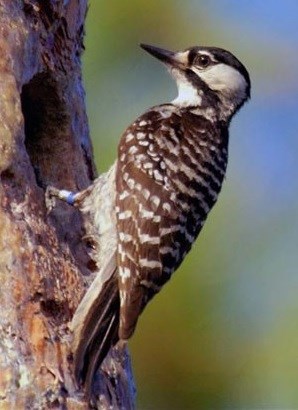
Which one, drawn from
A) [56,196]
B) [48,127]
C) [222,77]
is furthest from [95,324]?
[222,77]

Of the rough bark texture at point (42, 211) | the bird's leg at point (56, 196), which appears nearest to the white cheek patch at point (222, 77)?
the rough bark texture at point (42, 211)

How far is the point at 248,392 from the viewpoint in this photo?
26.4ft

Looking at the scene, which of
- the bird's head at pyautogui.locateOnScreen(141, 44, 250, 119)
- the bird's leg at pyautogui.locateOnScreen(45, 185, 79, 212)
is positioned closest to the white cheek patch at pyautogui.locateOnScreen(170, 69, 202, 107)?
the bird's head at pyautogui.locateOnScreen(141, 44, 250, 119)

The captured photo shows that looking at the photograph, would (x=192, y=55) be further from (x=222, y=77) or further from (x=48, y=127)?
(x=48, y=127)

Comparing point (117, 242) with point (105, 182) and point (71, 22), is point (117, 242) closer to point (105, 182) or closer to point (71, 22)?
point (105, 182)

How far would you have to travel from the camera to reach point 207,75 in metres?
6.91

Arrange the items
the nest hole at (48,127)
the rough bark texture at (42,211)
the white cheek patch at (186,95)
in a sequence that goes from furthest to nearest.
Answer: the white cheek patch at (186,95) < the nest hole at (48,127) < the rough bark texture at (42,211)

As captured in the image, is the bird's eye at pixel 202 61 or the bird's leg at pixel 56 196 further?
the bird's eye at pixel 202 61

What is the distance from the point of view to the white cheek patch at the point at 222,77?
687cm

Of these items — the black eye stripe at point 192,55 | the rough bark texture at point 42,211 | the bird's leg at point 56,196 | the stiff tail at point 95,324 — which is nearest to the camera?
the rough bark texture at point 42,211

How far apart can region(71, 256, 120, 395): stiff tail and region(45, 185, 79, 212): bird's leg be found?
338 millimetres

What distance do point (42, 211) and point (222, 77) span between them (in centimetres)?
130

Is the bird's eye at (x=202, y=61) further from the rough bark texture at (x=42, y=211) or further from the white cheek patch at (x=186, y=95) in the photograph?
the rough bark texture at (x=42, y=211)

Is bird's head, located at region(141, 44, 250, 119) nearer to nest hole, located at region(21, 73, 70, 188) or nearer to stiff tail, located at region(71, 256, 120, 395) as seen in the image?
nest hole, located at region(21, 73, 70, 188)
